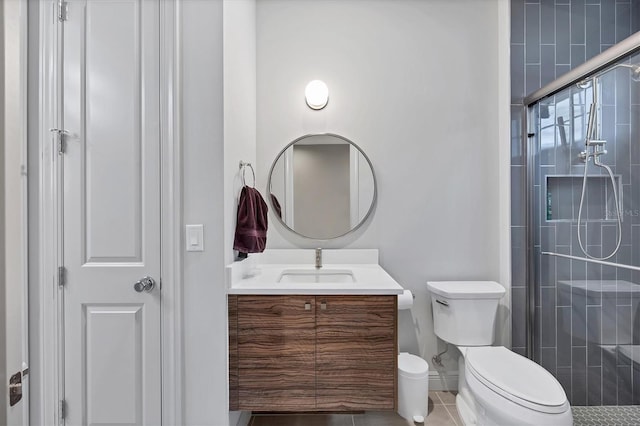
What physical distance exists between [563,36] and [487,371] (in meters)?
2.15

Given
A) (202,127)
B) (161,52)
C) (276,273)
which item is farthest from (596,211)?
(161,52)

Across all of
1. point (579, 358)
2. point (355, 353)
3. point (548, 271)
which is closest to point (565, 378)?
point (579, 358)

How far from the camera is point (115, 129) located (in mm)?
1556

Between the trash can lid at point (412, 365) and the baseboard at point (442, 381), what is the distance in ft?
1.02

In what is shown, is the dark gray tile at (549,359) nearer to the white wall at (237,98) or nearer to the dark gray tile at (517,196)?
the dark gray tile at (517,196)

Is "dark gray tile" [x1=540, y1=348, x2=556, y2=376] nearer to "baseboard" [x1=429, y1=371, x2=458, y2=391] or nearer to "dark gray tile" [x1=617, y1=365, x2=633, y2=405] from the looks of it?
"dark gray tile" [x1=617, y1=365, x2=633, y2=405]

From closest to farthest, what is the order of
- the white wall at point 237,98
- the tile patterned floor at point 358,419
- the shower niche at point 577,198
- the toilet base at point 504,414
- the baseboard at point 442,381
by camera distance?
1. the toilet base at point 504,414
2. the white wall at point 237,98
3. the shower niche at point 577,198
4. the tile patterned floor at point 358,419
5. the baseboard at point 442,381

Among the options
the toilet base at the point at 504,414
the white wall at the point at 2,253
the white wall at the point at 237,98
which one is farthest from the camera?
the white wall at the point at 237,98

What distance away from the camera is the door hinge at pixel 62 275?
1.54 metres

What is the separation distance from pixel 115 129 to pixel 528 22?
255cm

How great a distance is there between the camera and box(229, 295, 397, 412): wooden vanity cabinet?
161 cm

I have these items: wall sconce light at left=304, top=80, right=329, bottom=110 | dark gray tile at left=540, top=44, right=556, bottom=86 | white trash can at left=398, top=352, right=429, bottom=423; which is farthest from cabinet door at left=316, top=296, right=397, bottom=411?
dark gray tile at left=540, top=44, right=556, bottom=86

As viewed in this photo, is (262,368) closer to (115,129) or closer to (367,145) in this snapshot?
(115,129)

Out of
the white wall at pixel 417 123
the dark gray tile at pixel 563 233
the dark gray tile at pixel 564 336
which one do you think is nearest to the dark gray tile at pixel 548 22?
the white wall at pixel 417 123
